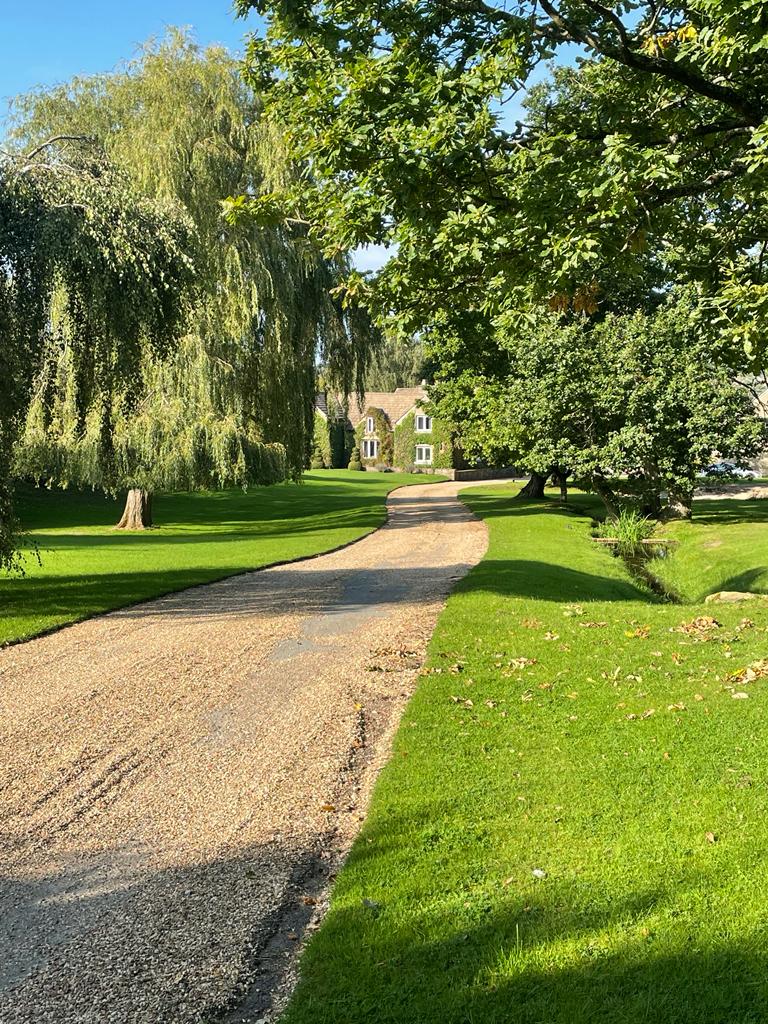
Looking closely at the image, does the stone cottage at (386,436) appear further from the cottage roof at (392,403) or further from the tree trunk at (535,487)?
the tree trunk at (535,487)

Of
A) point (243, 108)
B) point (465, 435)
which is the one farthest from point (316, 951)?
point (465, 435)

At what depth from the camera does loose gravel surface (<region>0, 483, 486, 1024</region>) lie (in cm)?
342

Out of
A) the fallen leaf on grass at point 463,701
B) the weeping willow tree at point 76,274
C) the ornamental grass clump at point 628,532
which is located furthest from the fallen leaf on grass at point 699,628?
the ornamental grass clump at point 628,532

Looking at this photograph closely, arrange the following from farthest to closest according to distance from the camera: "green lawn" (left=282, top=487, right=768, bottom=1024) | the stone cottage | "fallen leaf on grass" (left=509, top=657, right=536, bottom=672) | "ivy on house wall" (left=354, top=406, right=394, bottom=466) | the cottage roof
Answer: the cottage roof
"ivy on house wall" (left=354, top=406, right=394, bottom=466)
the stone cottage
"fallen leaf on grass" (left=509, top=657, right=536, bottom=672)
"green lawn" (left=282, top=487, right=768, bottom=1024)

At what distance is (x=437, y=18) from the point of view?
26.3 feet

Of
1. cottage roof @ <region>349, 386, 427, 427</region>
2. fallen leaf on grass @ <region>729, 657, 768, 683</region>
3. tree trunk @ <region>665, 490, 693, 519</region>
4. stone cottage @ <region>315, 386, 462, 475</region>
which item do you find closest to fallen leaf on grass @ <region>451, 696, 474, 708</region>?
fallen leaf on grass @ <region>729, 657, 768, 683</region>

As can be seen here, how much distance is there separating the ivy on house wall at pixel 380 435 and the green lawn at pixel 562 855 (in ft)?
217

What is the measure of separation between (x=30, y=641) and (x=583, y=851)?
7809mm

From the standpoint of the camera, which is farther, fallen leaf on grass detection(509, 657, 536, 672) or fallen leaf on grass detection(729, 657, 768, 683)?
fallen leaf on grass detection(509, 657, 536, 672)

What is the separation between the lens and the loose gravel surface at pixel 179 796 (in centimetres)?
342

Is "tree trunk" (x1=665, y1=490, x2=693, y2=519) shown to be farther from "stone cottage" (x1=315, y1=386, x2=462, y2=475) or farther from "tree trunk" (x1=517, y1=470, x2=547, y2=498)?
"stone cottage" (x1=315, y1=386, x2=462, y2=475)

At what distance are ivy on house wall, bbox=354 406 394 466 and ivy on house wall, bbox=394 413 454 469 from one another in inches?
32.9

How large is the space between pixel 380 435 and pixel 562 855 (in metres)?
71.3

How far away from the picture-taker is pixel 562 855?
4.28 metres
